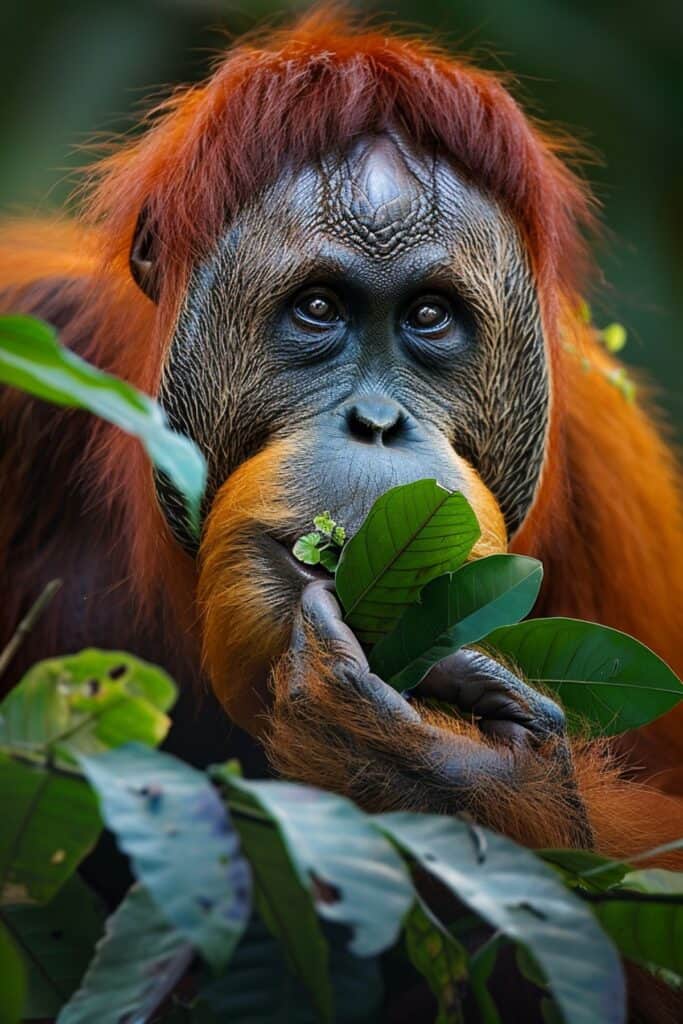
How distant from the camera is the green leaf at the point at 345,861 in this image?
1048mm

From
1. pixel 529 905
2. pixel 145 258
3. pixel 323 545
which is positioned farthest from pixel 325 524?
pixel 145 258

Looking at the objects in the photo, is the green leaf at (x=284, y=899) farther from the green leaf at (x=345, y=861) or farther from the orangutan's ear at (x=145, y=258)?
the orangutan's ear at (x=145, y=258)

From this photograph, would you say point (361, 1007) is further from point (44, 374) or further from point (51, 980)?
point (44, 374)

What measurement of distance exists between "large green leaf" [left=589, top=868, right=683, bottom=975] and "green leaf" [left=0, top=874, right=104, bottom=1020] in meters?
0.56

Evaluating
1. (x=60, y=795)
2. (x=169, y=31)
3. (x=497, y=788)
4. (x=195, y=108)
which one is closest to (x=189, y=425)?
(x=195, y=108)

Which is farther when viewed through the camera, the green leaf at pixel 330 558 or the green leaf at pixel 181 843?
the green leaf at pixel 330 558

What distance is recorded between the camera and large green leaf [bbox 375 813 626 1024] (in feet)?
3.59

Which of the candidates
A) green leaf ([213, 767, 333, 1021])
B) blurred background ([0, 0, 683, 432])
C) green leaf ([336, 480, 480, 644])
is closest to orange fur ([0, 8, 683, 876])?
green leaf ([336, 480, 480, 644])

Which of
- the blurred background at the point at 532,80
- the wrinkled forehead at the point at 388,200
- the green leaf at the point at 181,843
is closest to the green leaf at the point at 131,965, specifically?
the green leaf at the point at 181,843

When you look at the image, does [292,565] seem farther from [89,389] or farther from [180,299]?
[89,389]

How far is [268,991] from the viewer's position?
4.34 feet

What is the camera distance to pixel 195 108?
2.44 meters

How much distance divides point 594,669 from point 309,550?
0.40m

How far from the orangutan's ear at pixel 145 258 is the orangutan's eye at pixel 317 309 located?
1.14 ft
